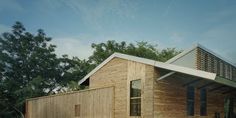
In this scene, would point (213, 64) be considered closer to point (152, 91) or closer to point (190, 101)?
point (190, 101)

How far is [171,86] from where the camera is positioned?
14773 mm

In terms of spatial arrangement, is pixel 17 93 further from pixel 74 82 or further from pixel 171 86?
pixel 171 86

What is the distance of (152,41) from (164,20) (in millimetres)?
4114

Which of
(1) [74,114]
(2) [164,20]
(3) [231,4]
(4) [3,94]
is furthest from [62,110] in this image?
(3) [231,4]

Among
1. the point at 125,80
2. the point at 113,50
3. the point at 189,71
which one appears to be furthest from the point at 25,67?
the point at 189,71

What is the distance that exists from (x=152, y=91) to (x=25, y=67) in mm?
24392

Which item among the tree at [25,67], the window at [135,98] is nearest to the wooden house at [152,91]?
the window at [135,98]

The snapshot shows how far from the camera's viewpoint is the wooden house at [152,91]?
46.5ft

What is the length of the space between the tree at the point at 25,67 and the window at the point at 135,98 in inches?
768

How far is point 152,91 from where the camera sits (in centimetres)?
1405

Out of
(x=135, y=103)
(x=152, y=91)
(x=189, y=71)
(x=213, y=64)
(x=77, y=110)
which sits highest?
(x=213, y=64)

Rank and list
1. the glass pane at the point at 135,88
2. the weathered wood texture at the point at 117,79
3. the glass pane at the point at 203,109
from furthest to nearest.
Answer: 1. the glass pane at the point at 203,109
2. the weathered wood texture at the point at 117,79
3. the glass pane at the point at 135,88

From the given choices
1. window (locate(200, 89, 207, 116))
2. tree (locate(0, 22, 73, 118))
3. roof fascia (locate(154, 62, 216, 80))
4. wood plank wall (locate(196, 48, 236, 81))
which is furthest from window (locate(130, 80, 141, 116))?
tree (locate(0, 22, 73, 118))

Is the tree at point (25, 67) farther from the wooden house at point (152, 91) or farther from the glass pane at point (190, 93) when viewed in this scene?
the glass pane at point (190, 93)
